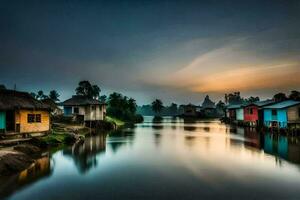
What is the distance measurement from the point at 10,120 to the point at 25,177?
52.2ft

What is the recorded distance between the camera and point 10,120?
30.4 metres

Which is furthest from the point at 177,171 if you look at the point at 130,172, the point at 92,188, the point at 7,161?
the point at 7,161

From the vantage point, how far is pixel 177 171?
1973cm

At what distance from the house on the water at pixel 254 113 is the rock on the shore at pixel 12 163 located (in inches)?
1978

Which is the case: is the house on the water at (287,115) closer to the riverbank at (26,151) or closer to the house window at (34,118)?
the riverbank at (26,151)

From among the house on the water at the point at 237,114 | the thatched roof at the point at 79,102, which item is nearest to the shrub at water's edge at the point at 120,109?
the thatched roof at the point at 79,102

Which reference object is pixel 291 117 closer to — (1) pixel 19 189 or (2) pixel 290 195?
(2) pixel 290 195

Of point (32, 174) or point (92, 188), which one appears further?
point (32, 174)

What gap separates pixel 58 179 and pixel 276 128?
43.3 m

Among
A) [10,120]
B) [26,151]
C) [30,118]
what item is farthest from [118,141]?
[26,151]

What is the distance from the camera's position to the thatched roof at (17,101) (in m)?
28.0

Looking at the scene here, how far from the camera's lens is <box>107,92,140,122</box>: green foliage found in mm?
90312

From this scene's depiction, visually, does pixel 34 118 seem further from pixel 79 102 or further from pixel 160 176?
pixel 79 102

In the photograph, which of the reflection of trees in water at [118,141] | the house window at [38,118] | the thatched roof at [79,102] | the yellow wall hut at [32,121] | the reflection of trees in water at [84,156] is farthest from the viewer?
the thatched roof at [79,102]
